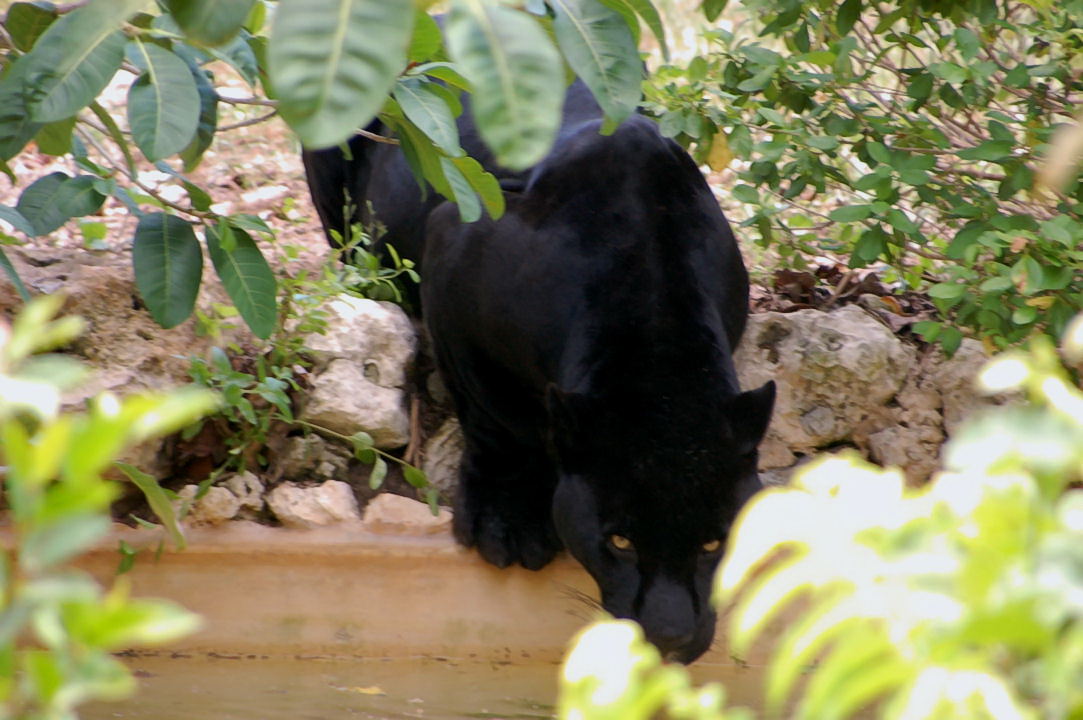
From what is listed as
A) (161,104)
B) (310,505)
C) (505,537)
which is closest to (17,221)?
(161,104)

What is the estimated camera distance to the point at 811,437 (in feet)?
12.0

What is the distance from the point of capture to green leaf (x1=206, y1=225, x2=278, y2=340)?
8.72 ft

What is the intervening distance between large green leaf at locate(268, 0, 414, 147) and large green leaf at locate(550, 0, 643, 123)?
489 millimetres

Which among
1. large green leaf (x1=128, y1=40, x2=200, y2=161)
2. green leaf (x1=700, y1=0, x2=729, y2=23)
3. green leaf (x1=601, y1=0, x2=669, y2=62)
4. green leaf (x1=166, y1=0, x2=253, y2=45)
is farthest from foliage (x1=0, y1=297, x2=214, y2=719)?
green leaf (x1=700, y1=0, x2=729, y2=23)

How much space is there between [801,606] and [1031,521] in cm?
250

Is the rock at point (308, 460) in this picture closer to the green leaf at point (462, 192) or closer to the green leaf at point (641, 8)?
the green leaf at point (462, 192)

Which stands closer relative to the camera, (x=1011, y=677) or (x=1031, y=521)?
(x=1031, y=521)

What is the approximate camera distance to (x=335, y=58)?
99cm

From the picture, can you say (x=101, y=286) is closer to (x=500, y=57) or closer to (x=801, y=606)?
(x=801, y=606)

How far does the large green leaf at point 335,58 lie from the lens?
992 millimetres

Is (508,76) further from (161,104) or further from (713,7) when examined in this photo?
(713,7)

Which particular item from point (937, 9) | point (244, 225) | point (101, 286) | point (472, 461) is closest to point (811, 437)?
point (472, 461)

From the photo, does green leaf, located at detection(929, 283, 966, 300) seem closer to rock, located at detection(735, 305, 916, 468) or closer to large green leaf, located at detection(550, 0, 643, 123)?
rock, located at detection(735, 305, 916, 468)

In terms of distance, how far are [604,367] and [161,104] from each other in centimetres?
123
